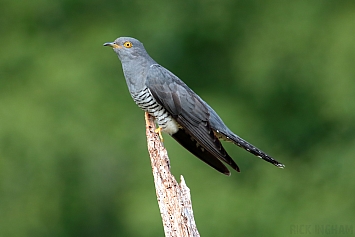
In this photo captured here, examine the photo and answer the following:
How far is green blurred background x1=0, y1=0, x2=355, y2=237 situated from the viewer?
25.7 feet

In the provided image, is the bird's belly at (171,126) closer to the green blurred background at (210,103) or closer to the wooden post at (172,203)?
the wooden post at (172,203)

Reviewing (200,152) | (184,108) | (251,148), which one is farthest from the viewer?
(200,152)

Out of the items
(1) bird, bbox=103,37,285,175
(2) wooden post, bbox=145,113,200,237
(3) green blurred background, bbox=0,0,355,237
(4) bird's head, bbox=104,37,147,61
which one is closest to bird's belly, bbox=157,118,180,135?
(1) bird, bbox=103,37,285,175

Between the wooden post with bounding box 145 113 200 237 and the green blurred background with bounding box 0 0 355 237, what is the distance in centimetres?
326

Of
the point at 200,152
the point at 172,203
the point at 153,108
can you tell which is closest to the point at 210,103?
the point at 200,152

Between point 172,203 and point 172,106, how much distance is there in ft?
3.16

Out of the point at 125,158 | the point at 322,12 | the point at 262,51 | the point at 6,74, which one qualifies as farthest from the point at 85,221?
the point at 322,12

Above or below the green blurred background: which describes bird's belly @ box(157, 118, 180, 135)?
below

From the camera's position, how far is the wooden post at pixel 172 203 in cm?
400

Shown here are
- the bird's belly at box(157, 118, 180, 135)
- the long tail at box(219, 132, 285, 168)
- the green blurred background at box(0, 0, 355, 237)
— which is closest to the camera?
the long tail at box(219, 132, 285, 168)

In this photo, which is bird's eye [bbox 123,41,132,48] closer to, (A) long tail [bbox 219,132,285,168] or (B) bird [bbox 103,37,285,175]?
(B) bird [bbox 103,37,285,175]

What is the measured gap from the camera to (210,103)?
8898mm

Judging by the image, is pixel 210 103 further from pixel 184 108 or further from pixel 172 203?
pixel 172 203

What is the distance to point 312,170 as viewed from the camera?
827cm
